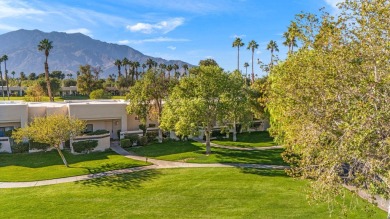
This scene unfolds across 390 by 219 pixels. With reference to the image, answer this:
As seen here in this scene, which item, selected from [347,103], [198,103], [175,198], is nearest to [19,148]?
[198,103]

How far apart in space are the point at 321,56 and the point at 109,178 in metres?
21.1

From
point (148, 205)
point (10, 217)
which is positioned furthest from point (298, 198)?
point (10, 217)

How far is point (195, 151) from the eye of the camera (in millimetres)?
37750

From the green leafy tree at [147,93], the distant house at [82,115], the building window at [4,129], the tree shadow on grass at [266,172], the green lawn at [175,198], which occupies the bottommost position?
the green lawn at [175,198]

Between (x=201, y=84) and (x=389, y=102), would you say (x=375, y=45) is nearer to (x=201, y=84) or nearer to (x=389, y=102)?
(x=389, y=102)

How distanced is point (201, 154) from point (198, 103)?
6.63 metres

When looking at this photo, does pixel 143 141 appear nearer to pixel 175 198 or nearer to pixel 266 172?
pixel 266 172

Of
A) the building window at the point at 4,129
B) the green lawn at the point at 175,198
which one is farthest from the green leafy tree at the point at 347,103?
the building window at the point at 4,129

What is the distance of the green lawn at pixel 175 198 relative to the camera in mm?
20328

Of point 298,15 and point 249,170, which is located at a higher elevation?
point 298,15

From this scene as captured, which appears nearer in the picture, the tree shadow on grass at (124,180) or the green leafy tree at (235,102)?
the tree shadow on grass at (124,180)

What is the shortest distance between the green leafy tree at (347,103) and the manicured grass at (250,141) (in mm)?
27818

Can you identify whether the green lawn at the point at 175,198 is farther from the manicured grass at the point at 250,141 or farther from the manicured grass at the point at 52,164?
the manicured grass at the point at 250,141

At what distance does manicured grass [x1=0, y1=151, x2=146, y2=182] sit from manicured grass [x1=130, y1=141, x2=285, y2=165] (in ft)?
12.7
